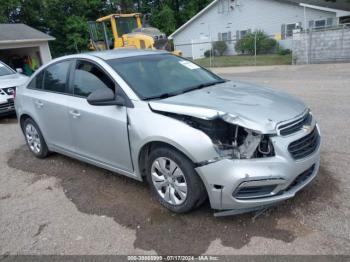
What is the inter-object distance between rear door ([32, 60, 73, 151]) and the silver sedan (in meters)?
0.02

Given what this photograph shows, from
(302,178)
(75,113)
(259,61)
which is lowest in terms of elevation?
(259,61)

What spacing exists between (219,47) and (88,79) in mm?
25511

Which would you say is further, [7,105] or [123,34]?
[123,34]

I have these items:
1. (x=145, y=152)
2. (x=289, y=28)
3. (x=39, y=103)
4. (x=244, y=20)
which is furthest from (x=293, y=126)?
(x=244, y=20)

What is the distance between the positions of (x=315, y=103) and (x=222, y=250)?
5.93 m

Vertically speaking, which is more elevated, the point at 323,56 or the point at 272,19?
the point at 272,19

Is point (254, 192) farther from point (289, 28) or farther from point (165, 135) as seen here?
point (289, 28)

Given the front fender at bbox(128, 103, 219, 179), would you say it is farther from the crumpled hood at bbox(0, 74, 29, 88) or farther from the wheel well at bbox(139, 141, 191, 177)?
the crumpled hood at bbox(0, 74, 29, 88)

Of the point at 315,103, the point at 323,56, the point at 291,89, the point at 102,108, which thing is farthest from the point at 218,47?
the point at 102,108

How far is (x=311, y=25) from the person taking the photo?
24703mm

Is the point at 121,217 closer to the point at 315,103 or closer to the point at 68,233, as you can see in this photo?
the point at 68,233

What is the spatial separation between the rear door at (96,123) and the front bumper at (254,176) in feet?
3.54

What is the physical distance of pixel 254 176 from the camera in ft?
9.27

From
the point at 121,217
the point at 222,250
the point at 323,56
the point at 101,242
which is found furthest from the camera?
the point at 323,56
